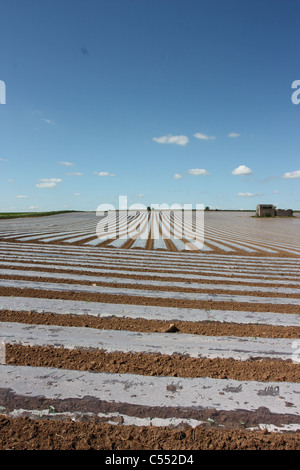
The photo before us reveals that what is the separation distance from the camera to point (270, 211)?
5212cm

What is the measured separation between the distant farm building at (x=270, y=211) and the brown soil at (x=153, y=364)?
5212 centimetres

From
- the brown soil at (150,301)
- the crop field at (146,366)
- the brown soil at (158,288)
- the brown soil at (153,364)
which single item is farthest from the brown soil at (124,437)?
the brown soil at (158,288)

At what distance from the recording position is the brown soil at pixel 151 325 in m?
3.34

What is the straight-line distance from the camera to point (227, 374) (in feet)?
8.00

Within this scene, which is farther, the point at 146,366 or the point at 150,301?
the point at 150,301

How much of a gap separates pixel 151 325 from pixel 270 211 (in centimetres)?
5318

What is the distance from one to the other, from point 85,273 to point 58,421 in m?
4.49

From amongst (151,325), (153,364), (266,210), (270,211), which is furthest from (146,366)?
(270,211)

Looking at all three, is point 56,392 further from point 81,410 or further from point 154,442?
point 154,442

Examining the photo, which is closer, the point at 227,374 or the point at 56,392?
the point at 56,392

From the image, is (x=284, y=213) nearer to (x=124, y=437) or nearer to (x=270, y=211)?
(x=270, y=211)

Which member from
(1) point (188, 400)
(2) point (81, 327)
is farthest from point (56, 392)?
(2) point (81, 327)

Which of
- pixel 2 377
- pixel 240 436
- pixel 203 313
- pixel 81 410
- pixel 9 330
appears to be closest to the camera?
pixel 240 436
